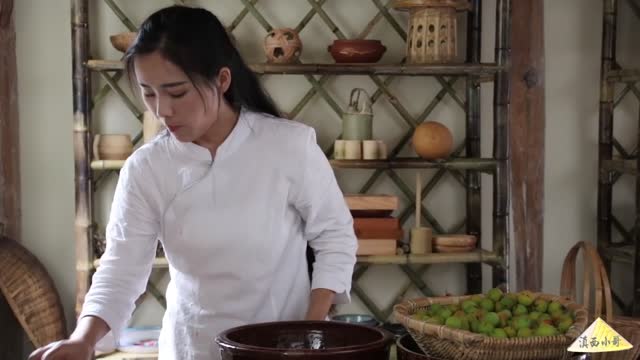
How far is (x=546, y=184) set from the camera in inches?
127

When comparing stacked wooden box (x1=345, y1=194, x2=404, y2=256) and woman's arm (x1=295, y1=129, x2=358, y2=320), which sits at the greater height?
woman's arm (x1=295, y1=129, x2=358, y2=320)

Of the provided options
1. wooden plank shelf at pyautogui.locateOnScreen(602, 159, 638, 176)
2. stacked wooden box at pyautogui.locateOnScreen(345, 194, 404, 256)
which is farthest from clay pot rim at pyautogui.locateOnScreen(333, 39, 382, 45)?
wooden plank shelf at pyautogui.locateOnScreen(602, 159, 638, 176)

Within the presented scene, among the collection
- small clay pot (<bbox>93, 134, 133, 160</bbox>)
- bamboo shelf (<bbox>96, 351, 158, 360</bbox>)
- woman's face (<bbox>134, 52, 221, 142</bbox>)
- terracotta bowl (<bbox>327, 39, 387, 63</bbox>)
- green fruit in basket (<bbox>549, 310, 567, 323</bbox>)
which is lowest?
bamboo shelf (<bbox>96, 351, 158, 360</bbox>)

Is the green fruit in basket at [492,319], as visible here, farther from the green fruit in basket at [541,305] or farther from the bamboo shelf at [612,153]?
the bamboo shelf at [612,153]

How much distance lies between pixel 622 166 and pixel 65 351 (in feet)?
7.21

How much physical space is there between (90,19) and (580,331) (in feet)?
7.09

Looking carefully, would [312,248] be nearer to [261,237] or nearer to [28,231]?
[261,237]

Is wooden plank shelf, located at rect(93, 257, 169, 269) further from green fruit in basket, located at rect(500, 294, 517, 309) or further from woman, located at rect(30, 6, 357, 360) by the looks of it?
green fruit in basket, located at rect(500, 294, 517, 309)

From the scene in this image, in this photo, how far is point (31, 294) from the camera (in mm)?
2867

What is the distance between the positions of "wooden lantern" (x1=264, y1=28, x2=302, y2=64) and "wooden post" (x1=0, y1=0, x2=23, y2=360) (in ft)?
2.68

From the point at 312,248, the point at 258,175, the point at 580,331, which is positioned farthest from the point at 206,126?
the point at 580,331

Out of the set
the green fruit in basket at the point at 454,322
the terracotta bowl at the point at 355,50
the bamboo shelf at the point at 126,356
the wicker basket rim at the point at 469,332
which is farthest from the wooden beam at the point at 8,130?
the green fruit in basket at the point at 454,322

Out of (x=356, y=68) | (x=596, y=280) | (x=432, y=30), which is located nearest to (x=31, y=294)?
(x=356, y=68)

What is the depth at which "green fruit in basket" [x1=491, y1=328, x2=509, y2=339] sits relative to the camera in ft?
4.14
